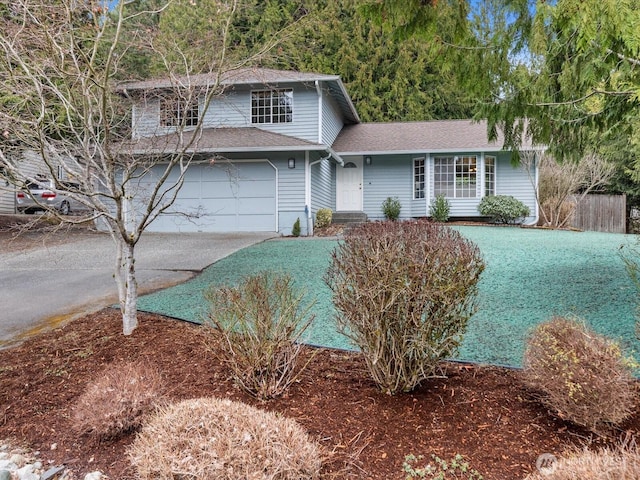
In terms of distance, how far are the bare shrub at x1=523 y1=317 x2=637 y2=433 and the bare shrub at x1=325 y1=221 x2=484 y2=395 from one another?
53 centimetres

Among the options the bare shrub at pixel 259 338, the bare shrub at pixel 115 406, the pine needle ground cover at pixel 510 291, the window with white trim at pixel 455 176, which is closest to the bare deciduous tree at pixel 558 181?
the window with white trim at pixel 455 176

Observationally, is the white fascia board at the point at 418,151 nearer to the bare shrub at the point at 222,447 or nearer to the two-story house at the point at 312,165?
the two-story house at the point at 312,165

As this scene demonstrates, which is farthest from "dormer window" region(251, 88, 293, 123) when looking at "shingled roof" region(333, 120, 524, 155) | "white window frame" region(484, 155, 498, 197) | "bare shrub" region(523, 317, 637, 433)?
"bare shrub" region(523, 317, 637, 433)

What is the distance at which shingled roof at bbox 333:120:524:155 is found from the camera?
14916 millimetres

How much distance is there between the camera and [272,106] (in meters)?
14.0

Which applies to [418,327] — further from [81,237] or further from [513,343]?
[81,237]

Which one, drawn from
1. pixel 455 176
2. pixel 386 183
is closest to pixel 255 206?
pixel 386 183

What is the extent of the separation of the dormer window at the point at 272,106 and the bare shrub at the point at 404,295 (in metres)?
11.8

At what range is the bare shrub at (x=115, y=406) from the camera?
2551 millimetres

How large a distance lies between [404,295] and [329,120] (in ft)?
44.1

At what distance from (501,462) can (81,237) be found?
13.3 m

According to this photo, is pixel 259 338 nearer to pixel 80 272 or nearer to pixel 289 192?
pixel 80 272

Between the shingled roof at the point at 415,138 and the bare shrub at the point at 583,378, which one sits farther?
the shingled roof at the point at 415,138

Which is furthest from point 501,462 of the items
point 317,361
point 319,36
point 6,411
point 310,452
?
point 319,36
